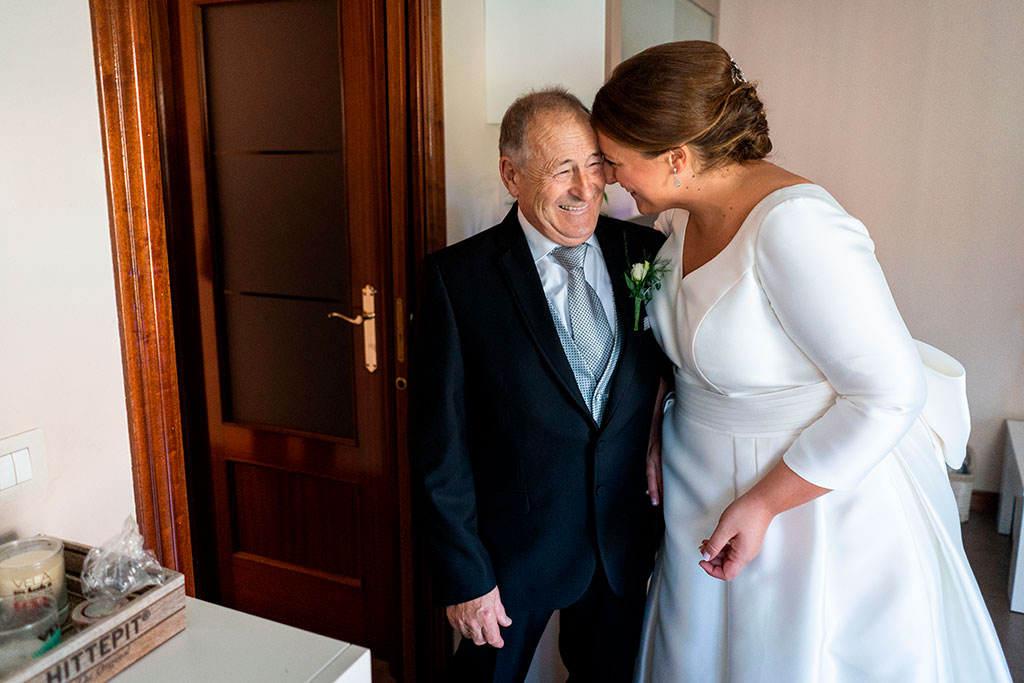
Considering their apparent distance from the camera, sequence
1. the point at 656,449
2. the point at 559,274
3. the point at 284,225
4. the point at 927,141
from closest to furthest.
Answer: the point at 559,274
the point at 656,449
the point at 284,225
the point at 927,141

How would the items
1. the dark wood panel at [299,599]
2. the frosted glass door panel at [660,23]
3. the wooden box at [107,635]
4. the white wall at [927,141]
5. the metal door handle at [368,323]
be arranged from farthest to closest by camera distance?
the white wall at [927,141] < the frosted glass door panel at [660,23] < the dark wood panel at [299,599] < the metal door handle at [368,323] < the wooden box at [107,635]

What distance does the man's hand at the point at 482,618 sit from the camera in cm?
164

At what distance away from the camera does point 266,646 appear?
3.85 ft

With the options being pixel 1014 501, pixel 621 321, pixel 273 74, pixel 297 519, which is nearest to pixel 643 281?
pixel 621 321

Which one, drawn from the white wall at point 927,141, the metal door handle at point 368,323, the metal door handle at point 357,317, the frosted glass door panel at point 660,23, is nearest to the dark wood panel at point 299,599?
the metal door handle at point 368,323

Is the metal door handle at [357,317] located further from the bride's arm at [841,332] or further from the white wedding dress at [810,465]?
the bride's arm at [841,332]

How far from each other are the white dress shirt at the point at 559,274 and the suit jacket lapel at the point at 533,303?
0.02m

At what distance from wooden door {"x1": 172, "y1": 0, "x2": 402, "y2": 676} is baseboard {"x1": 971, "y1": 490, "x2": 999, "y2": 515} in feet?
9.95

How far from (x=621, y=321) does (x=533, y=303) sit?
0.19m

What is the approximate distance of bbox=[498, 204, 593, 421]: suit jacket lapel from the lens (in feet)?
5.15

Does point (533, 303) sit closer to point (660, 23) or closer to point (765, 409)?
point (765, 409)

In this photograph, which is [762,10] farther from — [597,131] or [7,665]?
[7,665]

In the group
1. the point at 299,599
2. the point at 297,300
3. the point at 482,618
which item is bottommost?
the point at 299,599

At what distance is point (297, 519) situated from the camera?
8.60ft
